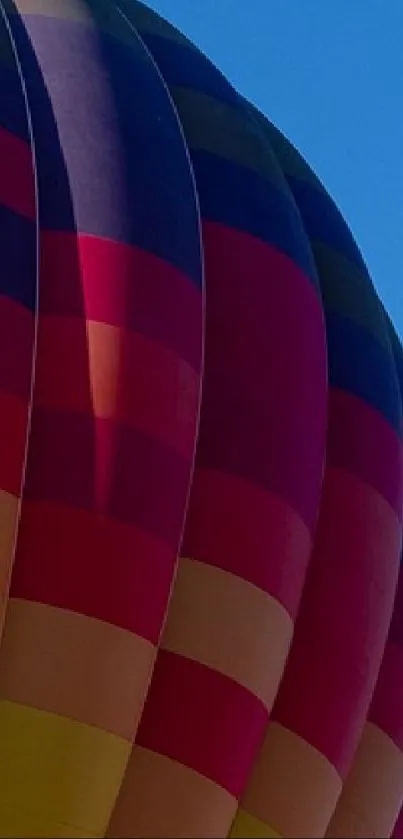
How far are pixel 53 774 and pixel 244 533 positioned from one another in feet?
3.99

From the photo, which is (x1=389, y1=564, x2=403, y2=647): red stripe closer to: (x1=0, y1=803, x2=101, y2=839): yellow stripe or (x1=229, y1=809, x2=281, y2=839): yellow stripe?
(x1=229, y1=809, x2=281, y2=839): yellow stripe

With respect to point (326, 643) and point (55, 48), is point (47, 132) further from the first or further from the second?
point (326, 643)

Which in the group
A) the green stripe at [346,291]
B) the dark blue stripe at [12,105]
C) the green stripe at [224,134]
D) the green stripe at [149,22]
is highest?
the green stripe at [149,22]

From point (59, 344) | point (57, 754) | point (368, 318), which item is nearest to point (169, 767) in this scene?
point (57, 754)

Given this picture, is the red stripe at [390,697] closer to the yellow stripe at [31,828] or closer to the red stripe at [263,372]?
the red stripe at [263,372]

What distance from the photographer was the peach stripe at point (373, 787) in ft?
26.9

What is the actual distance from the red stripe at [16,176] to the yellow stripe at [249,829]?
2.44 m

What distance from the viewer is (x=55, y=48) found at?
322 inches

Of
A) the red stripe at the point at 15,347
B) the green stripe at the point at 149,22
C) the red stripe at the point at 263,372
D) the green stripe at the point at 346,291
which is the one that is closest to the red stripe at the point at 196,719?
the red stripe at the point at 263,372

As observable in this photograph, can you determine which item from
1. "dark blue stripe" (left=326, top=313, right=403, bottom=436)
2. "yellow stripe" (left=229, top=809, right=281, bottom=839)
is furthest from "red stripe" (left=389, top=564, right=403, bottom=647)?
"yellow stripe" (left=229, top=809, right=281, bottom=839)

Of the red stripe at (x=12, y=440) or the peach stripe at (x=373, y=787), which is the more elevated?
the red stripe at (x=12, y=440)

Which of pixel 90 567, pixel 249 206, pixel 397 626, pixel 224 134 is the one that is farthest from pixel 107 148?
pixel 397 626

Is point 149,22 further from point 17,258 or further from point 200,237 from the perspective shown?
point 17,258

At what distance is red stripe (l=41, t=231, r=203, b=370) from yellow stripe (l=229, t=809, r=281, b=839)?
175 cm
